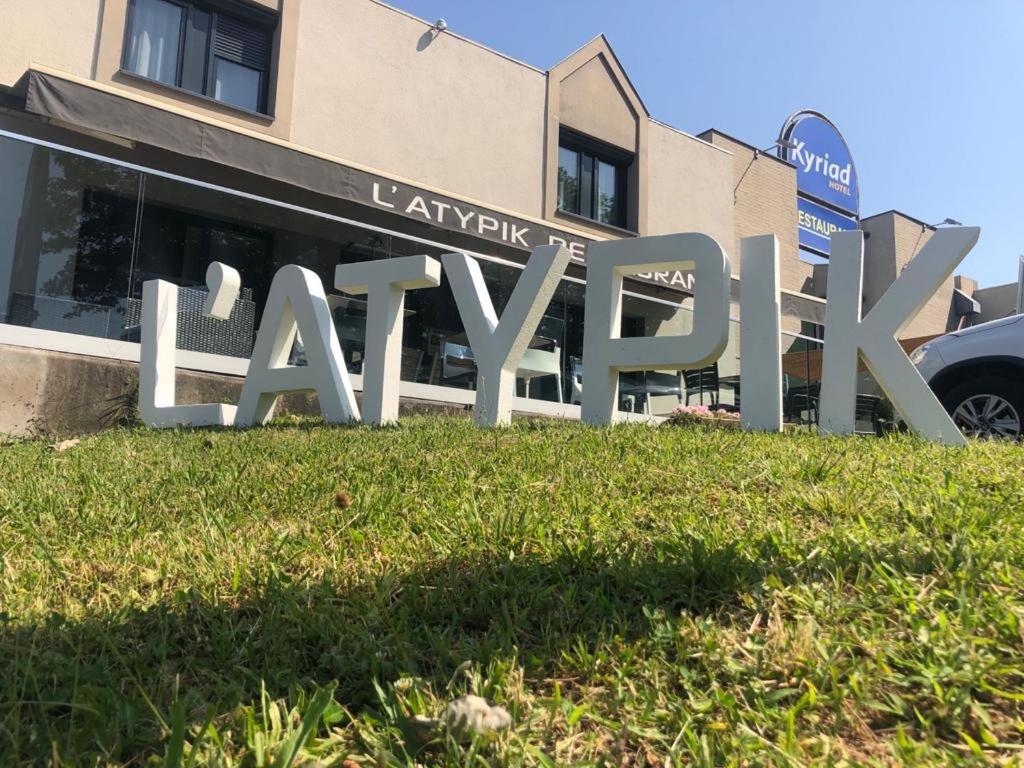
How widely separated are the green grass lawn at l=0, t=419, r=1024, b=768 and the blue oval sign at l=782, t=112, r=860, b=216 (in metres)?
20.9

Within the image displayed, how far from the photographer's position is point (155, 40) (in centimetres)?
1121

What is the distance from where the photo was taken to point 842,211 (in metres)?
23.2

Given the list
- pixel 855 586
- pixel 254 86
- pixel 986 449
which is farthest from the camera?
pixel 254 86

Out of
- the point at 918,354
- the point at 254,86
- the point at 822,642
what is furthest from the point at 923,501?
the point at 254,86

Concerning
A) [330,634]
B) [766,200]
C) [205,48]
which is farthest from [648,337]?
[766,200]

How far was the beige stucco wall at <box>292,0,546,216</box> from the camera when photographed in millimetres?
11953

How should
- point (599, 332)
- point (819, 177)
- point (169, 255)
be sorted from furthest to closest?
point (819, 177) → point (169, 255) → point (599, 332)

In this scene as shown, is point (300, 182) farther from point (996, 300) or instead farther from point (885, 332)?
point (996, 300)

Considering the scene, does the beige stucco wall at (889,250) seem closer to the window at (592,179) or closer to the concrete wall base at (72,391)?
the window at (592,179)

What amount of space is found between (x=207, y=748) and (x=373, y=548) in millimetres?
1151

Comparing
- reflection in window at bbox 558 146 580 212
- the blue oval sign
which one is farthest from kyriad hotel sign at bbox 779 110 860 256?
reflection in window at bbox 558 146 580 212

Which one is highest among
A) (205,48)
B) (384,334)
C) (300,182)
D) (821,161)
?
(821,161)

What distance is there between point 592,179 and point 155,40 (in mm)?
8464

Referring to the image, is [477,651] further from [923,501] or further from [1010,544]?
[923,501]
